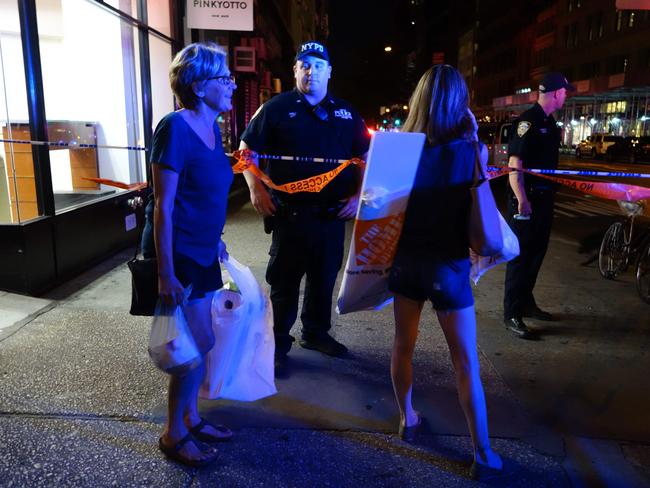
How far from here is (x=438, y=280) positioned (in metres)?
2.60

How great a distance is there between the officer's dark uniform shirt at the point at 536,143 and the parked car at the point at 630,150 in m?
30.6

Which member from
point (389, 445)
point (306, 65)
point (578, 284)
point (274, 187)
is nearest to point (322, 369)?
point (389, 445)

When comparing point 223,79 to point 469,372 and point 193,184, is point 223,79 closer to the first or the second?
point 193,184

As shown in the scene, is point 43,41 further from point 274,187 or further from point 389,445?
point 389,445

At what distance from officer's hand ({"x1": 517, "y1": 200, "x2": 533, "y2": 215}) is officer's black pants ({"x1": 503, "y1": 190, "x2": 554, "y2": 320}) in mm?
111

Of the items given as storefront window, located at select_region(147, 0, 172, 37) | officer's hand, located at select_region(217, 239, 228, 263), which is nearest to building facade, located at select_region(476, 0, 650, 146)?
storefront window, located at select_region(147, 0, 172, 37)

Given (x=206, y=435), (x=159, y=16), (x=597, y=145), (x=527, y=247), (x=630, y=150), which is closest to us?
(x=206, y=435)

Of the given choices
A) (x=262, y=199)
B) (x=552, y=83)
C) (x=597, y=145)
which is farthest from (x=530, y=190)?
(x=597, y=145)

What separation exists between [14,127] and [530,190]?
5.25m

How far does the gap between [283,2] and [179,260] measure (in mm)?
38334

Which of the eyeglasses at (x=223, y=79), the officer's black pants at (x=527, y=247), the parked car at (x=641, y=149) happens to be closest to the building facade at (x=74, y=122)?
the eyeglasses at (x=223, y=79)

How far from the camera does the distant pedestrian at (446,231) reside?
2553 mm

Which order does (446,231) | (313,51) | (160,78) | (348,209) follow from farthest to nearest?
(160,78) < (348,209) < (313,51) < (446,231)

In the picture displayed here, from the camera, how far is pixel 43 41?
7.20 m
